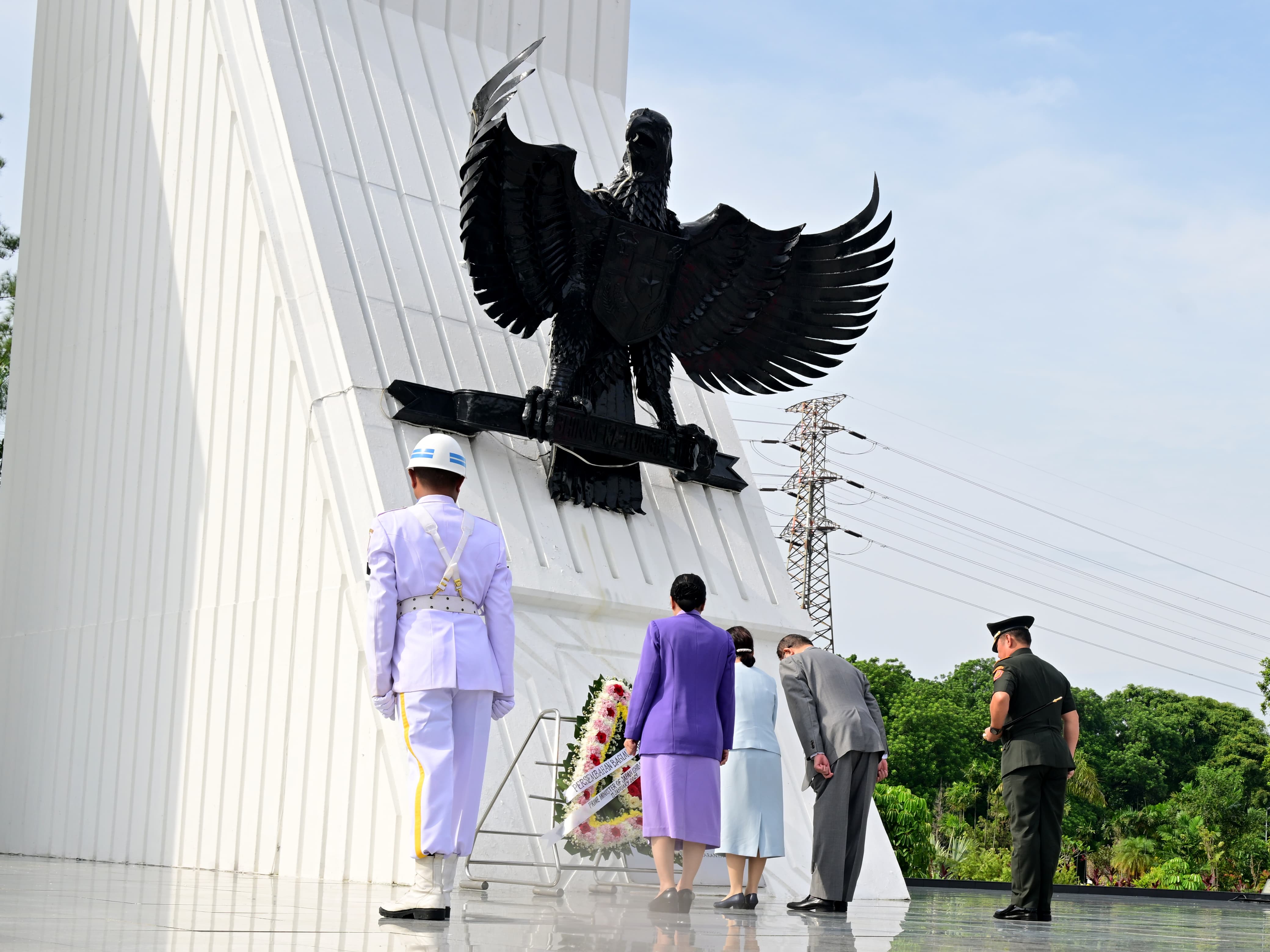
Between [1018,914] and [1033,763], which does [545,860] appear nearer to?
[1018,914]

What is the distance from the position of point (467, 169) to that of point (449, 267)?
1139 millimetres

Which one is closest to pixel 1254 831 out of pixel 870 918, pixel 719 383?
pixel 719 383

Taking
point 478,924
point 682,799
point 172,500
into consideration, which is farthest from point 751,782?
point 172,500

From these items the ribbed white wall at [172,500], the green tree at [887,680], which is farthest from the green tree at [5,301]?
the green tree at [887,680]

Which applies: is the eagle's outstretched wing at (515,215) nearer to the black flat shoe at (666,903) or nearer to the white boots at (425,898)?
the black flat shoe at (666,903)

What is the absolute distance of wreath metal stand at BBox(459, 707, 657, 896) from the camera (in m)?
7.03

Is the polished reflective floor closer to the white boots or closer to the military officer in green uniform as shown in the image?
the white boots

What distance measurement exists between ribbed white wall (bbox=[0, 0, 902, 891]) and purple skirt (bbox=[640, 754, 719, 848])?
4.66 feet

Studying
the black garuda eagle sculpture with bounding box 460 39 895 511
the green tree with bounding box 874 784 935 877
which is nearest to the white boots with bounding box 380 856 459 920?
the black garuda eagle sculpture with bounding box 460 39 895 511

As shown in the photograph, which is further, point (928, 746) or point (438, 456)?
point (928, 746)

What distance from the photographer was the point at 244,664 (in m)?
8.61

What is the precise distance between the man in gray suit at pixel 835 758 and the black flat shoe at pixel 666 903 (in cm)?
121

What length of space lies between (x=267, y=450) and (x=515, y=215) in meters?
2.05

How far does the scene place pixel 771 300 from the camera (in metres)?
10.0
